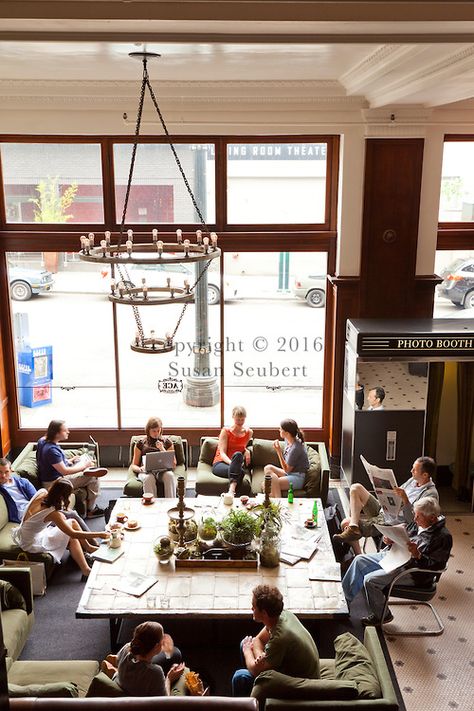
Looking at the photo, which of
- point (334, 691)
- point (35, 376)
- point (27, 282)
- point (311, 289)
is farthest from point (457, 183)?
point (334, 691)

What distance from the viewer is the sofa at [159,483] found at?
753 centimetres

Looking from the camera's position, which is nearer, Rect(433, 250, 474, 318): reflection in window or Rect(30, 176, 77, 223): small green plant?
Rect(30, 176, 77, 223): small green plant

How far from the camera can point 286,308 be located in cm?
875

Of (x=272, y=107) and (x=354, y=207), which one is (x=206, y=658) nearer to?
(x=354, y=207)

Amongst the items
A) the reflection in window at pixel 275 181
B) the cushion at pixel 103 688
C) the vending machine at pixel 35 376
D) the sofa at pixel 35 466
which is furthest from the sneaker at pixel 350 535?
the vending machine at pixel 35 376

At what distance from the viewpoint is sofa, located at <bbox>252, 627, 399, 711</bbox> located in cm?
405

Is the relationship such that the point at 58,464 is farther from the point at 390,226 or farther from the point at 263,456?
the point at 390,226

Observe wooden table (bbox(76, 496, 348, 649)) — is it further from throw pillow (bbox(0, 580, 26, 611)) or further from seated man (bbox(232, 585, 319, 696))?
seated man (bbox(232, 585, 319, 696))

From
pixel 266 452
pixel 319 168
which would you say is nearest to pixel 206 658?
pixel 266 452

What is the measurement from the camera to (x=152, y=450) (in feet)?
25.5

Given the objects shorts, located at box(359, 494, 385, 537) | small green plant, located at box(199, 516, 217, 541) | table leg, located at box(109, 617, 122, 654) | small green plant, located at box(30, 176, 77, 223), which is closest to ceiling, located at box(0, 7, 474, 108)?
small green plant, located at box(30, 176, 77, 223)

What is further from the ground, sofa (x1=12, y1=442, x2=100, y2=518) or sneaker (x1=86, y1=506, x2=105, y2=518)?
sofa (x1=12, y1=442, x2=100, y2=518)

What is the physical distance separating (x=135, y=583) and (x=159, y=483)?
2118 millimetres

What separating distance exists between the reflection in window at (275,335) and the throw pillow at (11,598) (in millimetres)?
3980
